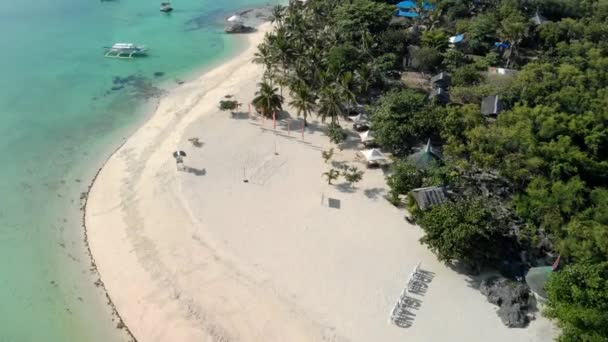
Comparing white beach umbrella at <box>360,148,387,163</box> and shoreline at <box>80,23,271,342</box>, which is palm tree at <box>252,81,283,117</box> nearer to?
white beach umbrella at <box>360,148,387,163</box>

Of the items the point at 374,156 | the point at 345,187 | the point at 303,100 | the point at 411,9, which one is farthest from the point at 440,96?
the point at 411,9

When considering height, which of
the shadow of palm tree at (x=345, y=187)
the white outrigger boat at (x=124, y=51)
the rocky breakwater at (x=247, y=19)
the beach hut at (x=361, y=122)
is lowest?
the shadow of palm tree at (x=345, y=187)

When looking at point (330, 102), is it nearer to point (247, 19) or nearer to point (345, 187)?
point (345, 187)

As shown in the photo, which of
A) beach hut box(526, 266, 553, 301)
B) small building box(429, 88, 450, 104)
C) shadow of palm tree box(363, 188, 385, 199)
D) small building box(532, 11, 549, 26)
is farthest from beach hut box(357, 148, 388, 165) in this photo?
small building box(532, 11, 549, 26)

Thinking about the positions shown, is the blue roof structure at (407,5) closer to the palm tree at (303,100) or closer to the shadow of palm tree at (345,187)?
the palm tree at (303,100)

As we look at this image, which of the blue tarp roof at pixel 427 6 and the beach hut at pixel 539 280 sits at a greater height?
the blue tarp roof at pixel 427 6

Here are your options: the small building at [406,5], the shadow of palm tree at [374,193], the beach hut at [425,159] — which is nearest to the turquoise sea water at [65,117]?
the shadow of palm tree at [374,193]
